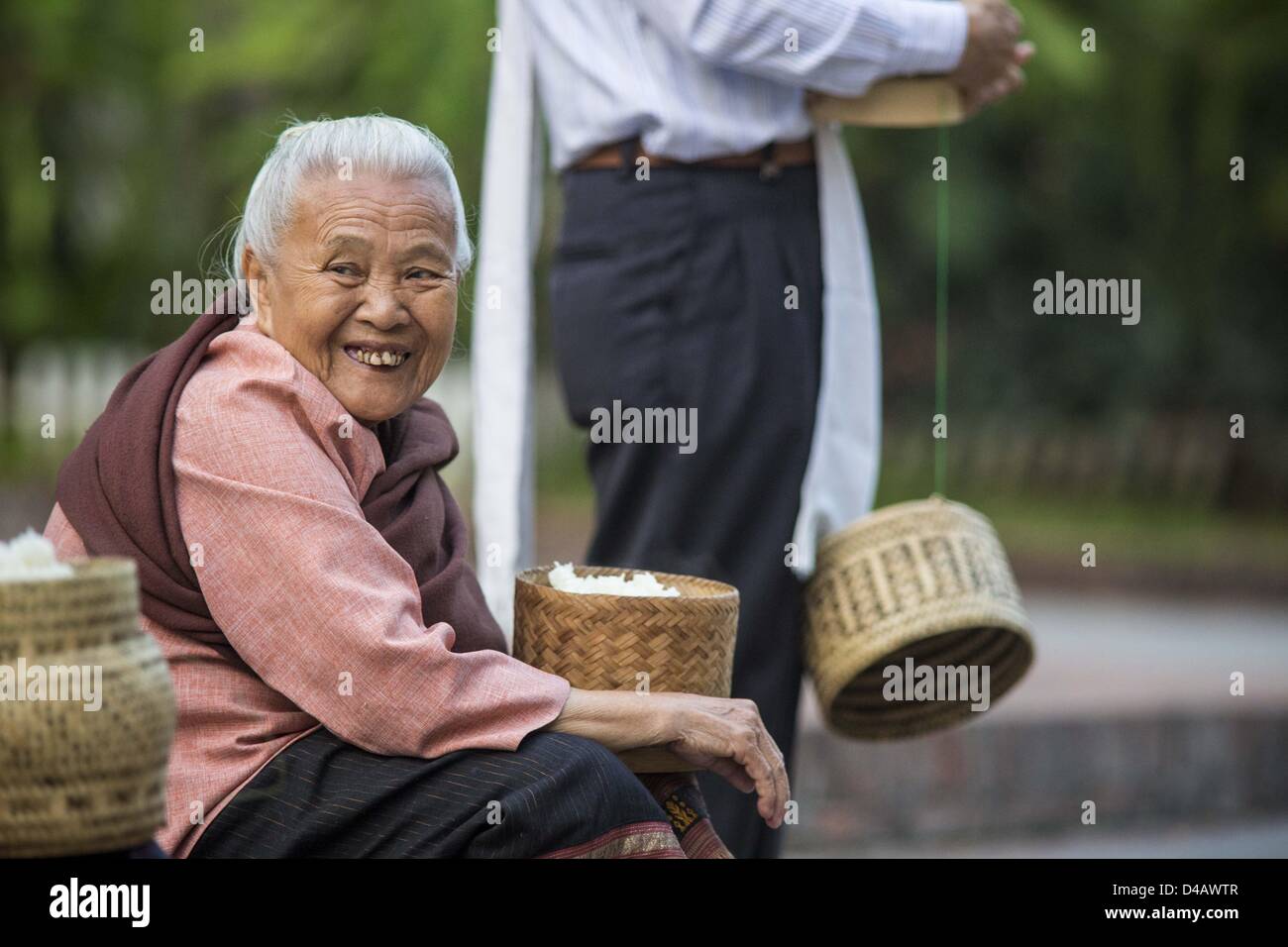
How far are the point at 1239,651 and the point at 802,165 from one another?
5.51 m

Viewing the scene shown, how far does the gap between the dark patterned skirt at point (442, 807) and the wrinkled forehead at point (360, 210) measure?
24.5 inches

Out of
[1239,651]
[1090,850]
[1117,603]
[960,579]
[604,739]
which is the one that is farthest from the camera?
[1117,603]

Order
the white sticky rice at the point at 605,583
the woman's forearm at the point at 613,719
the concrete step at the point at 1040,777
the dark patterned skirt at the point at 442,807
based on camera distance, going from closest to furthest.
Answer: the dark patterned skirt at the point at 442,807 → the woman's forearm at the point at 613,719 → the white sticky rice at the point at 605,583 → the concrete step at the point at 1040,777

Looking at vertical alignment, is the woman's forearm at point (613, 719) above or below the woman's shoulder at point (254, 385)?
below

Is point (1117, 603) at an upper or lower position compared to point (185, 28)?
lower

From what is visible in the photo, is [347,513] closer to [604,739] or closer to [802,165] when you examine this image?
[604,739]

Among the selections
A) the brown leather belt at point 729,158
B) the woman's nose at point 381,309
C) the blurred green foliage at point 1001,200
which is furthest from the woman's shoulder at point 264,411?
the blurred green foliage at point 1001,200

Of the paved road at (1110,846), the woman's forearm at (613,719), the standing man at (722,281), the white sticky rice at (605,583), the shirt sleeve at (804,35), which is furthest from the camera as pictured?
the paved road at (1110,846)

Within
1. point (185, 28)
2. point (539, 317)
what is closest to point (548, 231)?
point (539, 317)

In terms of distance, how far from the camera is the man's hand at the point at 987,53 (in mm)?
3213

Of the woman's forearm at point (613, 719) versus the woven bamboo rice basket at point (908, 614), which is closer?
the woman's forearm at point (613, 719)

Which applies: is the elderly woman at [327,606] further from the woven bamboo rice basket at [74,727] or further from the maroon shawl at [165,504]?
the woven bamboo rice basket at [74,727]

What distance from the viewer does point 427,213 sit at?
2.29 meters

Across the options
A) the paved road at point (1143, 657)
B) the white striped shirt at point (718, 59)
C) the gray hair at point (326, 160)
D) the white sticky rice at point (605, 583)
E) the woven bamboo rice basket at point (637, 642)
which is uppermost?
the white striped shirt at point (718, 59)
